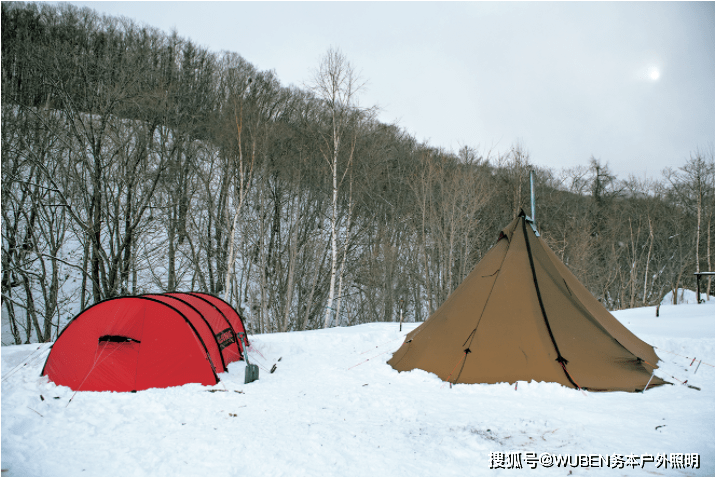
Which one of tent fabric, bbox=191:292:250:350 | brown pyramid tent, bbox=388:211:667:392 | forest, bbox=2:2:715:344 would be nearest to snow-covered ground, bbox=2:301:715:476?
brown pyramid tent, bbox=388:211:667:392

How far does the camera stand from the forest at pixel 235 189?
1459cm

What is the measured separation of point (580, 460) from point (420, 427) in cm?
153

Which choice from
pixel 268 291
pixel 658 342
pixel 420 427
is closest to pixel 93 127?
pixel 268 291

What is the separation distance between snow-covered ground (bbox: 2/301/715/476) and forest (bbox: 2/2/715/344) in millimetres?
9120

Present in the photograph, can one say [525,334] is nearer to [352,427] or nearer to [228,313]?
[352,427]

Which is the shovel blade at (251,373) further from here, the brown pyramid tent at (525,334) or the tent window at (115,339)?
the brown pyramid tent at (525,334)

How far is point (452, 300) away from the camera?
21.7ft

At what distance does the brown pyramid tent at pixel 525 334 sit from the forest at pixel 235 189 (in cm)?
826

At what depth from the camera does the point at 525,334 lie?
18.4 feet

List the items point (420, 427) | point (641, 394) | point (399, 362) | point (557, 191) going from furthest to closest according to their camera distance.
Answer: point (557, 191) < point (399, 362) < point (641, 394) < point (420, 427)

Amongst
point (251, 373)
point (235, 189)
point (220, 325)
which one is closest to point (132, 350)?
point (220, 325)

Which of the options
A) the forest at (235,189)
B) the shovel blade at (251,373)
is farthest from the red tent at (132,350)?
the forest at (235,189)

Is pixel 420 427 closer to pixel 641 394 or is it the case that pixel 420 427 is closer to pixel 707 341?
pixel 641 394

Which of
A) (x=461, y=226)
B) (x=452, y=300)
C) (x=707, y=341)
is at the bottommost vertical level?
(x=707, y=341)
